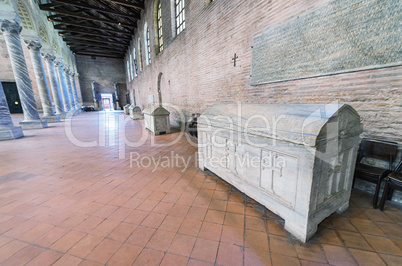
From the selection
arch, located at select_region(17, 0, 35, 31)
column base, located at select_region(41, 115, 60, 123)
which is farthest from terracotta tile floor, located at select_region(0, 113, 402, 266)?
arch, located at select_region(17, 0, 35, 31)

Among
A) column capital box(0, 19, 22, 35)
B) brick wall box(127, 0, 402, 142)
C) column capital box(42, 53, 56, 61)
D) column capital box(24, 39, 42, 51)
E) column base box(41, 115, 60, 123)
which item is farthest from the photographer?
column capital box(42, 53, 56, 61)

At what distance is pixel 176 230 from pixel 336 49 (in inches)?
127

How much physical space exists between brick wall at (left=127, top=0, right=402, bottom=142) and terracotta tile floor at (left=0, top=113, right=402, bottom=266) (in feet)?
4.18

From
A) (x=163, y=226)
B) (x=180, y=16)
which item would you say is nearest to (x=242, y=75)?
(x=163, y=226)

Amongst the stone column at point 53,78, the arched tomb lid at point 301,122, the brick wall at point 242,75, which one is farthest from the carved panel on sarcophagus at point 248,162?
the stone column at point 53,78

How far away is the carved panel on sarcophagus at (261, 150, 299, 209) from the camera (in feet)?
4.79

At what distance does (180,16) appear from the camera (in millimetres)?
6766

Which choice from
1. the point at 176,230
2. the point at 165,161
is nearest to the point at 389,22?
the point at 176,230

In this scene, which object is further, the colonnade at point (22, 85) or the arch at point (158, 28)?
the arch at point (158, 28)

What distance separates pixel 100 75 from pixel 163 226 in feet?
91.7

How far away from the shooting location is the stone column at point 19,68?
5668mm

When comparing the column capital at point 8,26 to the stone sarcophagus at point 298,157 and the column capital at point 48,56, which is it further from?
the stone sarcophagus at point 298,157

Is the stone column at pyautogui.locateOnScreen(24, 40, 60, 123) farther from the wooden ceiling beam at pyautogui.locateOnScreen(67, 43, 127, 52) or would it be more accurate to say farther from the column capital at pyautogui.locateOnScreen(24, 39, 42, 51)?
the wooden ceiling beam at pyautogui.locateOnScreen(67, 43, 127, 52)

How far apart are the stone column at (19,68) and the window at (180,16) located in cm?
605
